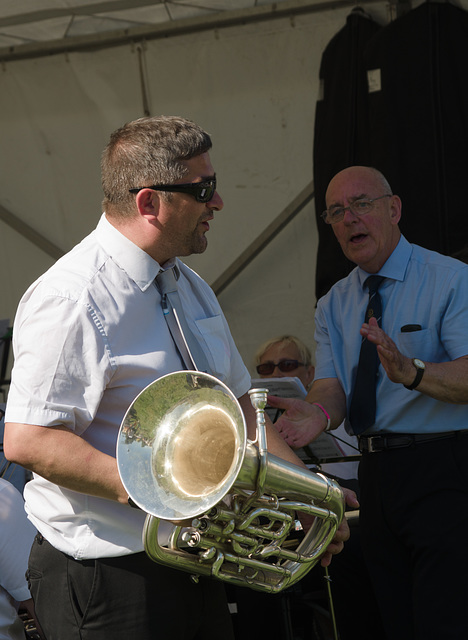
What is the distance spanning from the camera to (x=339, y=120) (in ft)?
17.4

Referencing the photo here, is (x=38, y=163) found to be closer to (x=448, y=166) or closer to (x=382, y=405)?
(x=448, y=166)

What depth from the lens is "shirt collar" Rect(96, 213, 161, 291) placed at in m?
2.22

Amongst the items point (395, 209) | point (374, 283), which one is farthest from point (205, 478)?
point (395, 209)

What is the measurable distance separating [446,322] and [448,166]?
76.8 inches

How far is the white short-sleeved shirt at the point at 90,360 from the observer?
2.00 meters

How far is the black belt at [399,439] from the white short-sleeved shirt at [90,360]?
4.32 feet

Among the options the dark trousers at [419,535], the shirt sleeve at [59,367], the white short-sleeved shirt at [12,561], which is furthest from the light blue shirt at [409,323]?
the shirt sleeve at [59,367]

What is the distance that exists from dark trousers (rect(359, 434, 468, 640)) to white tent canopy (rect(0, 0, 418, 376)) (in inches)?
101

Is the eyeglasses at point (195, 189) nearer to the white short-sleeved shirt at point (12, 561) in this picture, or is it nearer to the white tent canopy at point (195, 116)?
the white short-sleeved shirt at point (12, 561)

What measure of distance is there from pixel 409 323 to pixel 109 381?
168 centimetres

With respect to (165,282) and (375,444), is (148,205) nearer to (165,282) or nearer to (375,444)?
(165,282)

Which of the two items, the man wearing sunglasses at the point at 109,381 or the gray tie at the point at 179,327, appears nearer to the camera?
the man wearing sunglasses at the point at 109,381

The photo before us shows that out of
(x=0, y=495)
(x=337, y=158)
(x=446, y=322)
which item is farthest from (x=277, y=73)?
(x=0, y=495)

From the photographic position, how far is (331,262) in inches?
208
